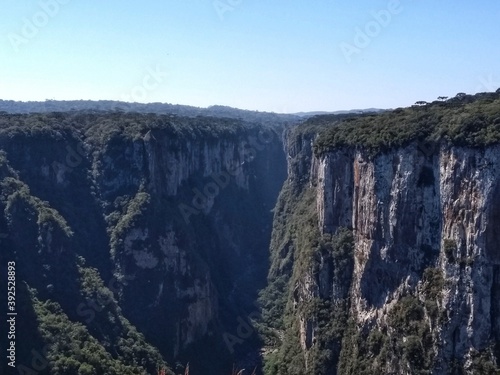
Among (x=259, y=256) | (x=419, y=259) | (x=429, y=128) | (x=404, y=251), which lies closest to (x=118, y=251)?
(x=259, y=256)

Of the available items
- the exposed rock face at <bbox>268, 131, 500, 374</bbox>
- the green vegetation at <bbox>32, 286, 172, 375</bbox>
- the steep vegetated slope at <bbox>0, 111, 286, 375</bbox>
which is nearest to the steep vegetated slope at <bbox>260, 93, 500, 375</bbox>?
the exposed rock face at <bbox>268, 131, 500, 374</bbox>

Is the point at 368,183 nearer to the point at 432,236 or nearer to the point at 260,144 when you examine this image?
the point at 432,236

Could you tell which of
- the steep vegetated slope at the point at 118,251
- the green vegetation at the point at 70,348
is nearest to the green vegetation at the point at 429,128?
the steep vegetated slope at the point at 118,251

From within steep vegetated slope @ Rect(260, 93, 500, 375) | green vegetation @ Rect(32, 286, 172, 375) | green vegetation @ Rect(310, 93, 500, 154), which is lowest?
green vegetation @ Rect(32, 286, 172, 375)

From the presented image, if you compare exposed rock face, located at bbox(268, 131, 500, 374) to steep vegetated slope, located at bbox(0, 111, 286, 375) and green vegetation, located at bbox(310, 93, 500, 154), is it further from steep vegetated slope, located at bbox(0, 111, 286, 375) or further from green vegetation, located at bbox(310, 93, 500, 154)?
steep vegetated slope, located at bbox(0, 111, 286, 375)

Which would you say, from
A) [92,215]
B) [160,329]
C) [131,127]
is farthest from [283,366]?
[131,127]

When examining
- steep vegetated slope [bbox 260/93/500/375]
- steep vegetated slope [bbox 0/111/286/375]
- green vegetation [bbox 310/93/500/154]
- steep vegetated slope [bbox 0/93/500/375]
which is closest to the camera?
steep vegetated slope [bbox 260/93/500/375]
